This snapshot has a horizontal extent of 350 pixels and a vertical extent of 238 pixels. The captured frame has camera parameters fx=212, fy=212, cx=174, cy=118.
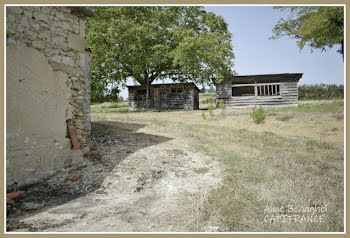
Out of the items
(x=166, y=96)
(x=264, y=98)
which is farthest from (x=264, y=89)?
(x=166, y=96)

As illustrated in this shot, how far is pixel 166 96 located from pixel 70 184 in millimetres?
17815

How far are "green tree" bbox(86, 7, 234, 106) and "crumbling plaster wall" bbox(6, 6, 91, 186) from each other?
12402 millimetres

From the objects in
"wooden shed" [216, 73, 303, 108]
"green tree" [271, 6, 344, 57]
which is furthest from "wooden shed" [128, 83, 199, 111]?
"green tree" [271, 6, 344, 57]

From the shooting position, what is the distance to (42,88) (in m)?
4.59

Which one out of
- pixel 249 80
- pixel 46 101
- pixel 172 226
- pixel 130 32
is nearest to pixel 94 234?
pixel 172 226

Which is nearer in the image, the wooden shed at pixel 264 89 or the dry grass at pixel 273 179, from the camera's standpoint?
the dry grass at pixel 273 179

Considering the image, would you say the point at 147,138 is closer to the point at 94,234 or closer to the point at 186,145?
the point at 186,145

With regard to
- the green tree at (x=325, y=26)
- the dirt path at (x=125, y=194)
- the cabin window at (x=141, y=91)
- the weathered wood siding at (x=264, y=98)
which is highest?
the green tree at (x=325, y=26)

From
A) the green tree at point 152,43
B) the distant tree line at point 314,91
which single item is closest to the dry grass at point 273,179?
the green tree at point 152,43

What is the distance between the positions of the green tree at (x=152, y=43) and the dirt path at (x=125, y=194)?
1251 centimetres

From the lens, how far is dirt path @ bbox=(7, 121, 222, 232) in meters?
3.02

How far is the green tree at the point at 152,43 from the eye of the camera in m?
17.2

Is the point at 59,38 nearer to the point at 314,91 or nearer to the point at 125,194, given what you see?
the point at 125,194

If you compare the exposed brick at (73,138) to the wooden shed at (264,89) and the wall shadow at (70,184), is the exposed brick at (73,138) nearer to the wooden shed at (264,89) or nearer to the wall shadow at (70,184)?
the wall shadow at (70,184)
